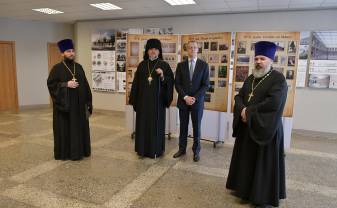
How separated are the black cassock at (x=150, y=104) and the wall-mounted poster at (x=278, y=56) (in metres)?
1.29

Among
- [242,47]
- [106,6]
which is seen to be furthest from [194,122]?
[106,6]

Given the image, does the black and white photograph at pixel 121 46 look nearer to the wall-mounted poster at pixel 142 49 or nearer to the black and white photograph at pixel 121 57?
the black and white photograph at pixel 121 57

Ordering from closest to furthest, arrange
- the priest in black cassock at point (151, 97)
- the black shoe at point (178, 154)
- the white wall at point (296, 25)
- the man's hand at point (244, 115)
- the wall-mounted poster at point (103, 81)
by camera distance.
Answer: the man's hand at point (244, 115) < the priest in black cassock at point (151, 97) < the black shoe at point (178, 154) < the white wall at point (296, 25) < the wall-mounted poster at point (103, 81)

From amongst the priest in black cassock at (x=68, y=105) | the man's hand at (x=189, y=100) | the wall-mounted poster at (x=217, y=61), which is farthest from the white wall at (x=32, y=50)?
the man's hand at (x=189, y=100)

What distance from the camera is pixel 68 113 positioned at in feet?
12.2

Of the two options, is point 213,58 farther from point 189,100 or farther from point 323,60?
point 323,60

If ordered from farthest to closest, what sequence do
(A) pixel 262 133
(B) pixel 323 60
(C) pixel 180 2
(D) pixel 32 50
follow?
(D) pixel 32 50, (B) pixel 323 60, (C) pixel 180 2, (A) pixel 262 133

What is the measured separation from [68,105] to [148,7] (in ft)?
10.2

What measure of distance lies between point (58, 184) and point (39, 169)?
23.8 inches

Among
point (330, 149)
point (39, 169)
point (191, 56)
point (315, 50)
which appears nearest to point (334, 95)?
point (315, 50)

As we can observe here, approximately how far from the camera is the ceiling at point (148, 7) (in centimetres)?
501

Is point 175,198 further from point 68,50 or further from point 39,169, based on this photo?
point 68,50

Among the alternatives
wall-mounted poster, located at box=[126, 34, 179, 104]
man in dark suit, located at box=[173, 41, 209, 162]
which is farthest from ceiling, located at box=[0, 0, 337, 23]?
man in dark suit, located at box=[173, 41, 209, 162]

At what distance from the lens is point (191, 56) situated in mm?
3756
